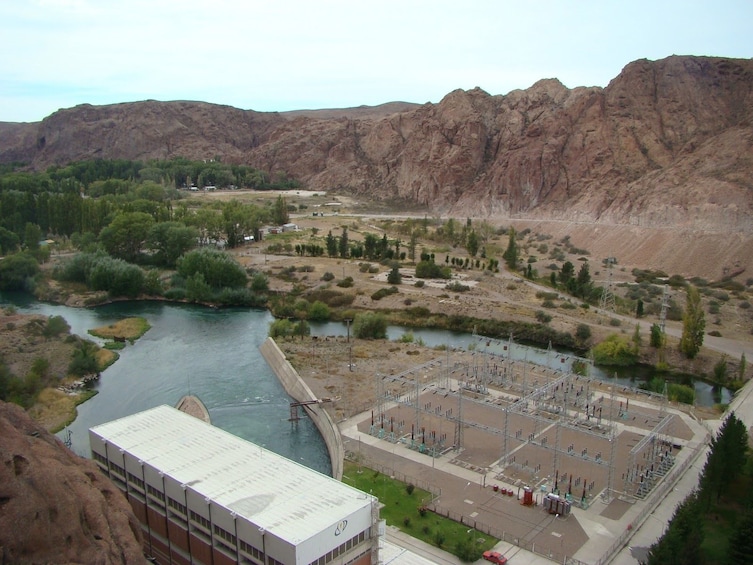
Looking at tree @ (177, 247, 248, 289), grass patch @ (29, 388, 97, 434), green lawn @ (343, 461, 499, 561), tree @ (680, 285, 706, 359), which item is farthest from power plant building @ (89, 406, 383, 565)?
tree @ (177, 247, 248, 289)

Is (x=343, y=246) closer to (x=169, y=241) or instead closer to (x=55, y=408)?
(x=169, y=241)

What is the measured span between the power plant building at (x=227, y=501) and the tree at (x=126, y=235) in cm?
5385

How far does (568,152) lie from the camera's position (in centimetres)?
10038

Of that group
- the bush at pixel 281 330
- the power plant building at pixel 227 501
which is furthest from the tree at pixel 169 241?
the power plant building at pixel 227 501

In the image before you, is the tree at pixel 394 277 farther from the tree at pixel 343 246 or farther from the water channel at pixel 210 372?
the tree at pixel 343 246

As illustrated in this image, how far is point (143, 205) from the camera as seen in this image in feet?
278

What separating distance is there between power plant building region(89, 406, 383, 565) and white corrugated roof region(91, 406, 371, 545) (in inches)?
1.1

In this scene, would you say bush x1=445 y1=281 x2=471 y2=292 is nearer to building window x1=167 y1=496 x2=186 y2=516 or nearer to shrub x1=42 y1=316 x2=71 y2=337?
shrub x1=42 y1=316 x2=71 y2=337

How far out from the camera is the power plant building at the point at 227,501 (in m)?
17.1

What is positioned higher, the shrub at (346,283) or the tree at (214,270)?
the tree at (214,270)

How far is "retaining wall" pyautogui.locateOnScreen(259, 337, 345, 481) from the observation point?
93.9 ft

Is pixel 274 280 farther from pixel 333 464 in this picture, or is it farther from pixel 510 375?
pixel 333 464

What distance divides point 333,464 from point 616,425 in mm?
13008

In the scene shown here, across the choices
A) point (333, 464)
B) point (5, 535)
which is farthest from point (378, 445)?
point (5, 535)
